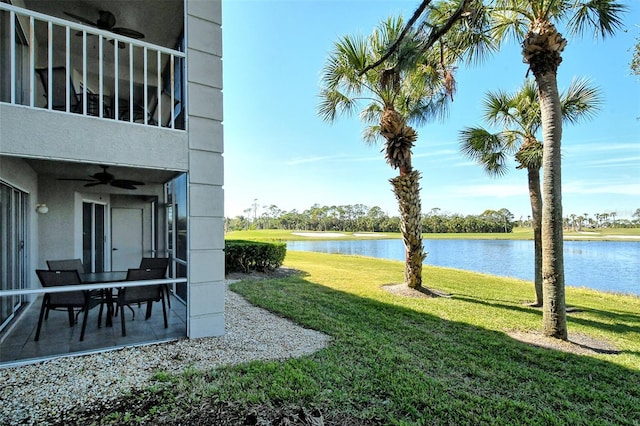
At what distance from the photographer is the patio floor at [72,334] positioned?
13.8 feet

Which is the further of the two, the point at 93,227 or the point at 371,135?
the point at 371,135

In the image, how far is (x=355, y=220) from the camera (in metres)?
68.6

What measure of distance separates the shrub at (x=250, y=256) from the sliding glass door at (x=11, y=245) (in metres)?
6.06

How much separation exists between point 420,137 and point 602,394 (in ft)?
23.3

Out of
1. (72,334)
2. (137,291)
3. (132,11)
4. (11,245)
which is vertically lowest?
(72,334)

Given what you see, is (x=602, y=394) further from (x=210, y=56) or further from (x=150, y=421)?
(x=210, y=56)

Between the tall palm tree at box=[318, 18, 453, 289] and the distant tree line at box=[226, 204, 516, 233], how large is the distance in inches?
1545

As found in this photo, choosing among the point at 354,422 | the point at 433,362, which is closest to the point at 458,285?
the point at 433,362

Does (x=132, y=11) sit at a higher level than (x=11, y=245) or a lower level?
higher

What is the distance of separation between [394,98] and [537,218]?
4.93m

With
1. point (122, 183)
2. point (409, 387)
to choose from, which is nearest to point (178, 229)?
point (122, 183)

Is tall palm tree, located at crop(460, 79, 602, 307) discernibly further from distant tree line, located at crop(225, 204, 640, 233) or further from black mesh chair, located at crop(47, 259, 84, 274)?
distant tree line, located at crop(225, 204, 640, 233)

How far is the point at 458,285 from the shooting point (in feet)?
36.8

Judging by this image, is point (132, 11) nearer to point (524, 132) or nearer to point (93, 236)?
point (93, 236)
